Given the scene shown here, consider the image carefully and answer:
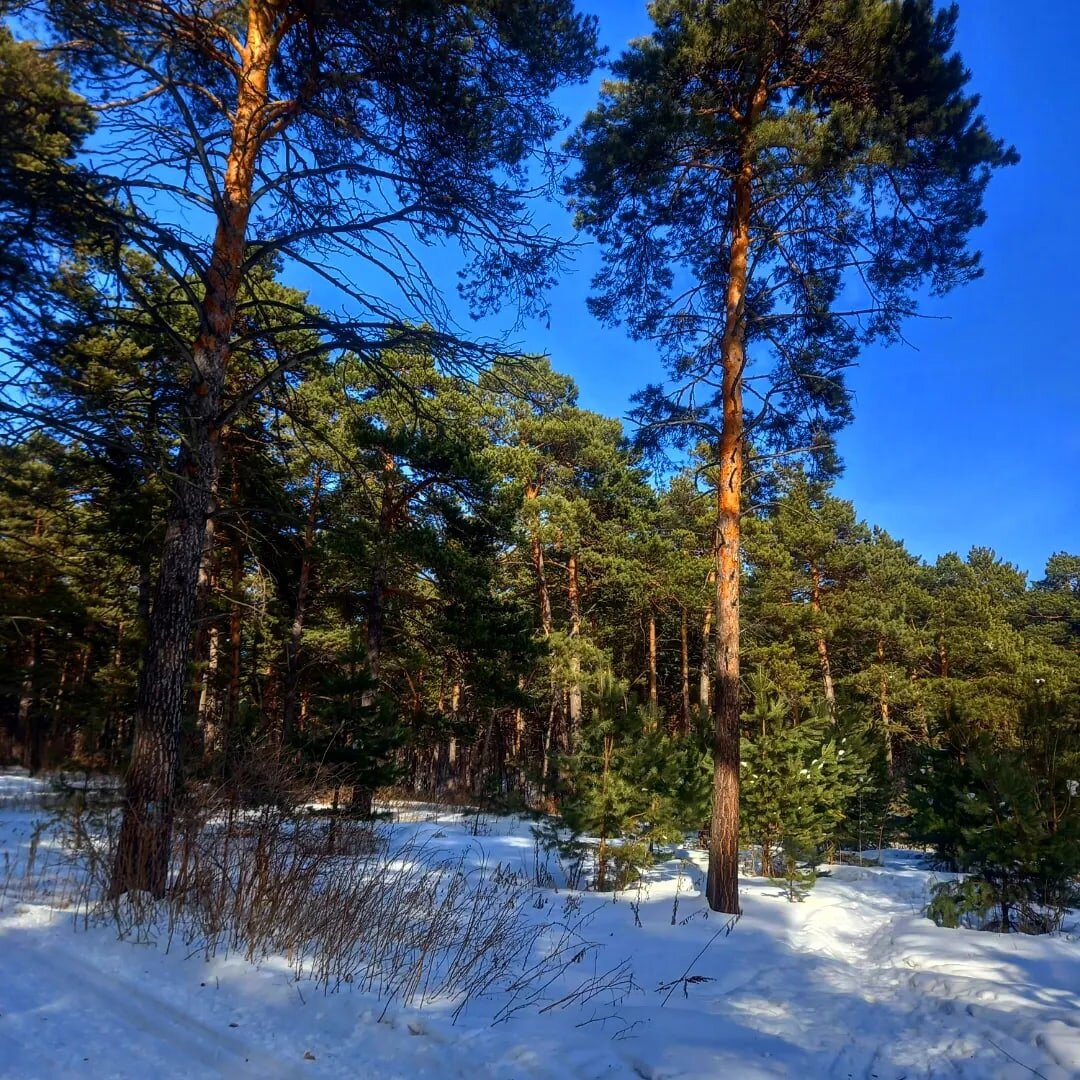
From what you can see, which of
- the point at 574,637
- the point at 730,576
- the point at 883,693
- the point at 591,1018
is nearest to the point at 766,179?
the point at 730,576

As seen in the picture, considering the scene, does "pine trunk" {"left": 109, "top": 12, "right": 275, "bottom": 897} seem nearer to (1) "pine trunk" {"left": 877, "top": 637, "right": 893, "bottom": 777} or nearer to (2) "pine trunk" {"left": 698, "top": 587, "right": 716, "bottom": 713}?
(2) "pine trunk" {"left": 698, "top": 587, "right": 716, "bottom": 713}

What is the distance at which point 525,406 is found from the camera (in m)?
23.3

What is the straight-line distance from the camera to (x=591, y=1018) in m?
4.13

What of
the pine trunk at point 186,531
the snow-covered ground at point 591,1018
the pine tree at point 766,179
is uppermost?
the pine tree at point 766,179

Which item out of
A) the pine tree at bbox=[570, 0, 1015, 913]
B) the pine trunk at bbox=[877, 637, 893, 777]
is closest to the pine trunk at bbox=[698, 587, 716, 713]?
the pine trunk at bbox=[877, 637, 893, 777]

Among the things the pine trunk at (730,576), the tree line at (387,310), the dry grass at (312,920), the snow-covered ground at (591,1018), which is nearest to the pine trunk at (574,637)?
the tree line at (387,310)

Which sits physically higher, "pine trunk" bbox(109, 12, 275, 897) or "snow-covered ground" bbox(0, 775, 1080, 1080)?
"pine trunk" bbox(109, 12, 275, 897)

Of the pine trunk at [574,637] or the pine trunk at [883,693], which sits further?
the pine trunk at [883,693]

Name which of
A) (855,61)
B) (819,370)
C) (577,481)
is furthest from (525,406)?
(855,61)

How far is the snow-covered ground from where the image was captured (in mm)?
3146

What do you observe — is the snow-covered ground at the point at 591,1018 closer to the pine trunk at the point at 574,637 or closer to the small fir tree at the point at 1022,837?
the small fir tree at the point at 1022,837

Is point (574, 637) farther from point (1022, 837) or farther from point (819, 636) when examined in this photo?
point (1022, 837)

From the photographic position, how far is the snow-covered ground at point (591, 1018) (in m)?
3.15

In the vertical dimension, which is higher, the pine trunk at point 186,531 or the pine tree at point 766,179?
the pine tree at point 766,179
